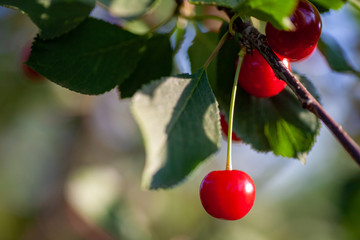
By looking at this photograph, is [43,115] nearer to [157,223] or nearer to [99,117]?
[99,117]

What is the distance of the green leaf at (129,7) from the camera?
118 centimetres

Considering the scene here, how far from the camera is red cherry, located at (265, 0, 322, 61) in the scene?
32.5 inches

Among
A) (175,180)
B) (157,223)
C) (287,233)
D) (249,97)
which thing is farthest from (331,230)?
(175,180)

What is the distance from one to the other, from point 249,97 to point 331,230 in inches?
189

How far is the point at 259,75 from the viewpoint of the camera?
0.97 metres

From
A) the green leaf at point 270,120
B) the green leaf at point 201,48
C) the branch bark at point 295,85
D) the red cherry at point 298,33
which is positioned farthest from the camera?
the green leaf at point 201,48

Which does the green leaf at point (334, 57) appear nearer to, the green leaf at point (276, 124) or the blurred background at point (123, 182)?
the green leaf at point (276, 124)

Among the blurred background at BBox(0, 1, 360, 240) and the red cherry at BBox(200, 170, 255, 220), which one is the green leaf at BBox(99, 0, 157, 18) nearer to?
the red cherry at BBox(200, 170, 255, 220)

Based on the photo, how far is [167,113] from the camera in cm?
76

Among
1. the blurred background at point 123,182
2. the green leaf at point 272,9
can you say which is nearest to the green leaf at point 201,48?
the green leaf at point 272,9

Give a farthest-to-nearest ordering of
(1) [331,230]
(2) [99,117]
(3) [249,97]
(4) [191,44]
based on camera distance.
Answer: (1) [331,230]
(2) [99,117]
(4) [191,44]
(3) [249,97]

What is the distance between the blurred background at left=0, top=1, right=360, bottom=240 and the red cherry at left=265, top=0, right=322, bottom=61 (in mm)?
1893

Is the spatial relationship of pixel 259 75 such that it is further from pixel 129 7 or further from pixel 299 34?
pixel 129 7

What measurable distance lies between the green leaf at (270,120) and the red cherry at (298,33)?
230mm
